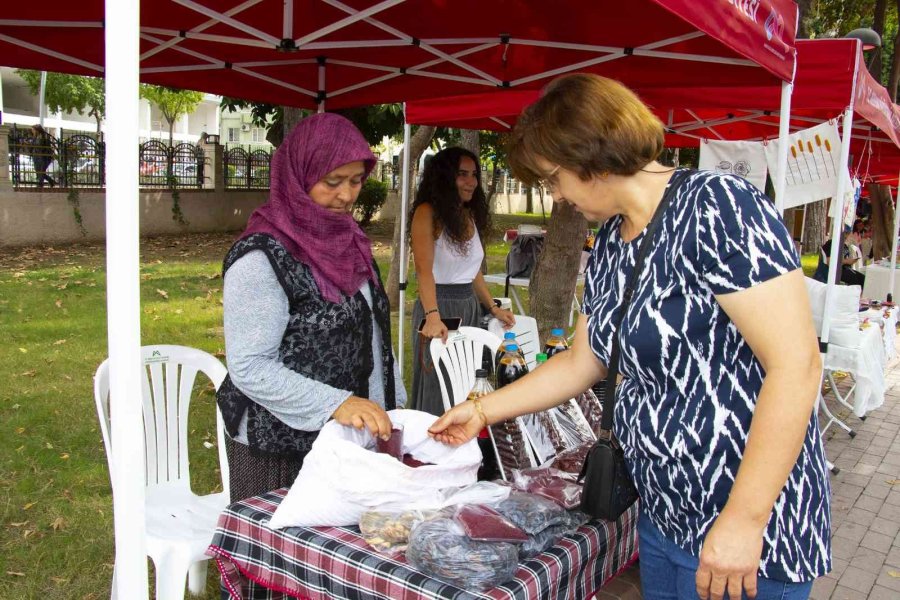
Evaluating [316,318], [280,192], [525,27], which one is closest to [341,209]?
[280,192]

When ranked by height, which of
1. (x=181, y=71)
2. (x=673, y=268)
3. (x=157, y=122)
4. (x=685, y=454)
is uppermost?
(x=157, y=122)

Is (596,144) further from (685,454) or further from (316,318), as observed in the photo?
(316,318)

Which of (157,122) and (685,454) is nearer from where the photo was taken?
(685,454)

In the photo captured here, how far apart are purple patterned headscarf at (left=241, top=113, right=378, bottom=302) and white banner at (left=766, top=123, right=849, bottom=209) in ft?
10.8

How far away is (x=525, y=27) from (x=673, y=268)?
2.23 metres

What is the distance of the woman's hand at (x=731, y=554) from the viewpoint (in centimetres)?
122

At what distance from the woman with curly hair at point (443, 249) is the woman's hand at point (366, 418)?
1.79 meters

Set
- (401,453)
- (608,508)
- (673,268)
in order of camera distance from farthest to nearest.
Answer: (401,453) < (608,508) < (673,268)

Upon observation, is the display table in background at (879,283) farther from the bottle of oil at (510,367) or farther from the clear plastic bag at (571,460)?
the clear plastic bag at (571,460)

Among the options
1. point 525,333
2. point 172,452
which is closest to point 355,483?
point 172,452

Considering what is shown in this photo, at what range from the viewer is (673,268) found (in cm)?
131

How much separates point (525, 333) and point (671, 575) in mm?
2823

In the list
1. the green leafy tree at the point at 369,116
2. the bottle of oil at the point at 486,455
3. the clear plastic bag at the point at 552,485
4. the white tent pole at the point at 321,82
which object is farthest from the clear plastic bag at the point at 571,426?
the green leafy tree at the point at 369,116

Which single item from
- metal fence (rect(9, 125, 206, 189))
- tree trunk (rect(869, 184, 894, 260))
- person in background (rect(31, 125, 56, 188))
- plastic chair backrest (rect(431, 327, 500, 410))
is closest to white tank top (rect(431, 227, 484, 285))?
plastic chair backrest (rect(431, 327, 500, 410))
